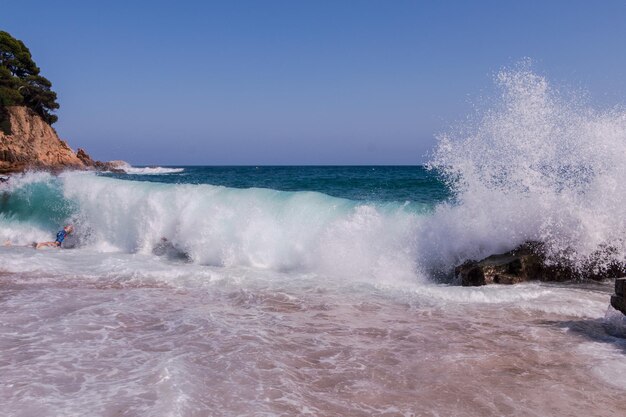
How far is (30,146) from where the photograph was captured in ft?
150

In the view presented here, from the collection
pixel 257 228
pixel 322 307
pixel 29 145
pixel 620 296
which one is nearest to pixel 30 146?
pixel 29 145

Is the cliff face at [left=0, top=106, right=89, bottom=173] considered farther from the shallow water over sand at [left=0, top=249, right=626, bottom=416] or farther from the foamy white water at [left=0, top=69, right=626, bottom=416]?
the shallow water over sand at [left=0, top=249, right=626, bottom=416]

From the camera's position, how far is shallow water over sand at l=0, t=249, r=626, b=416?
3.77 metres

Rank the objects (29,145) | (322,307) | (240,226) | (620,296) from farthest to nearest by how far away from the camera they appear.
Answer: (29,145) → (240,226) → (322,307) → (620,296)

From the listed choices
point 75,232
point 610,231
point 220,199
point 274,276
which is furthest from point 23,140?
point 610,231

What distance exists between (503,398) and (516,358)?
3.35 feet

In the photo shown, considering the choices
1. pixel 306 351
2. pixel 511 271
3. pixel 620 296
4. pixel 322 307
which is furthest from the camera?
pixel 511 271

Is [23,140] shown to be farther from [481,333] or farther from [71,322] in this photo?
[481,333]

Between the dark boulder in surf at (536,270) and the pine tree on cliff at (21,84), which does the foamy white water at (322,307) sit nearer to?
the dark boulder in surf at (536,270)

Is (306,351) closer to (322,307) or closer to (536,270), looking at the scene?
(322,307)

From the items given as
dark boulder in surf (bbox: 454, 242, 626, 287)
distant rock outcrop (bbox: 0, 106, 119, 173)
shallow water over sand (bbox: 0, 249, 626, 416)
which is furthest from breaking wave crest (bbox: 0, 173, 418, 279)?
distant rock outcrop (bbox: 0, 106, 119, 173)

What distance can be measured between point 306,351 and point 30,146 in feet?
161

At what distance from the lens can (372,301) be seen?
23.9 ft

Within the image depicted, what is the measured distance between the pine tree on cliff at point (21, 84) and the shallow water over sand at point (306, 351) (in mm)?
45553
